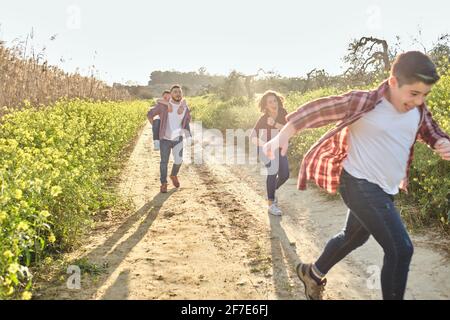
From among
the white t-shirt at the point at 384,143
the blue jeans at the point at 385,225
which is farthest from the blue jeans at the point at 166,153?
the white t-shirt at the point at 384,143

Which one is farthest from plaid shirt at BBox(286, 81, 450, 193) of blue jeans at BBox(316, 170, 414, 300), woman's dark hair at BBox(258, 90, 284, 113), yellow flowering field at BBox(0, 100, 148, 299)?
woman's dark hair at BBox(258, 90, 284, 113)

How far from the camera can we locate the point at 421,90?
2762 millimetres

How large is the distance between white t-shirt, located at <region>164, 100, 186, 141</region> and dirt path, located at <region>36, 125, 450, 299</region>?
3.67 feet

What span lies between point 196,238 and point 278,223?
1.29 m

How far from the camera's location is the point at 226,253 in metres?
4.97

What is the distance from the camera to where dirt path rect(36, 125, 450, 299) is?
4.00 meters

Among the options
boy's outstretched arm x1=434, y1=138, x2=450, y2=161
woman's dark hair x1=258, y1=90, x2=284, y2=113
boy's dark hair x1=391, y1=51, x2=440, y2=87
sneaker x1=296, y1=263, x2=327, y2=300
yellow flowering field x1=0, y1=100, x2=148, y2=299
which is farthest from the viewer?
woman's dark hair x1=258, y1=90, x2=284, y2=113

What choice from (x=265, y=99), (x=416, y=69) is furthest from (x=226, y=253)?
(x=416, y=69)

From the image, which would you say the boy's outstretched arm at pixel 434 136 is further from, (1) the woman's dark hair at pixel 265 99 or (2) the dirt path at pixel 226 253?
(1) the woman's dark hair at pixel 265 99

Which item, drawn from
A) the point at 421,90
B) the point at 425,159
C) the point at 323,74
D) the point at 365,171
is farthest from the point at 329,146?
the point at 323,74

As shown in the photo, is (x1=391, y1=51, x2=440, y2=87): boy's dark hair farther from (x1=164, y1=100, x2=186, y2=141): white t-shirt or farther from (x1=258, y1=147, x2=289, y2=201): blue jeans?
(x1=164, y1=100, x2=186, y2=141): white t-shirt

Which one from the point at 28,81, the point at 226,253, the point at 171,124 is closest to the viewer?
the point at 226,253

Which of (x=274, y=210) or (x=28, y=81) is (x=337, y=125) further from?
(x=28, y=81)

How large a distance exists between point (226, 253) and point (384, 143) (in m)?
2.54
